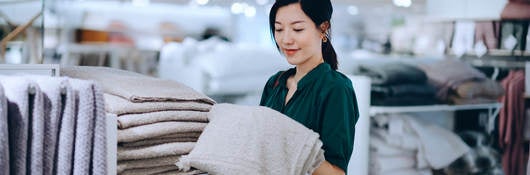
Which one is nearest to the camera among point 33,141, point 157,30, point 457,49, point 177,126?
point 33,141

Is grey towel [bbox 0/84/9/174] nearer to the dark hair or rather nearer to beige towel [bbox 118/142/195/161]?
beige towel [bbox 118/142/195/161]

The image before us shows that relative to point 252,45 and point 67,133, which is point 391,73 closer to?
point 252,45

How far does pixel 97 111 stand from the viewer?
108cm

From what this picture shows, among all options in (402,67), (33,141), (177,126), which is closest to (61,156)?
(33,141)

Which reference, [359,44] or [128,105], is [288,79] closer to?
[128,105]

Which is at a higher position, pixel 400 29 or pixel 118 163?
pixel 400 29

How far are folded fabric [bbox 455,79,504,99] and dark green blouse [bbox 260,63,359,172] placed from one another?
1.26 meters

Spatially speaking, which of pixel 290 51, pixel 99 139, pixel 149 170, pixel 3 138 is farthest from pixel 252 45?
pixel 3 138

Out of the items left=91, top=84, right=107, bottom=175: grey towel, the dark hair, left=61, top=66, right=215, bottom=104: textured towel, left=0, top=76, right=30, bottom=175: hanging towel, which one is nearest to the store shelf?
the dark hair

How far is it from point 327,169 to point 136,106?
1.57ft

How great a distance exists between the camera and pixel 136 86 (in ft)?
4.46

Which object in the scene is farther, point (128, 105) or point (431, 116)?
point (431, 116)

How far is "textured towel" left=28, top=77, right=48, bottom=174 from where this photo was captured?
1.02m

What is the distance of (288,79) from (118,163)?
652 mm
